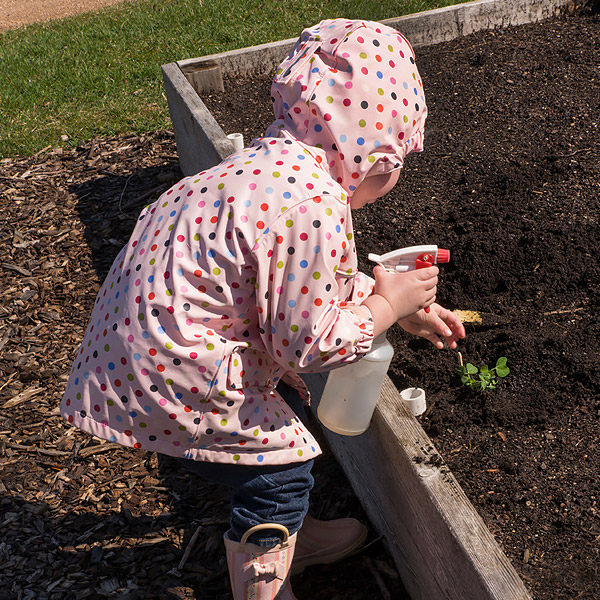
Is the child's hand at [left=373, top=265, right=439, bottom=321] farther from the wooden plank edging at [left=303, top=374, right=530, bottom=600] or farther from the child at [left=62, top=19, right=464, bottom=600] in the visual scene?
the wooden plank edging at [left=303, top=374, right=530, bottom=600]

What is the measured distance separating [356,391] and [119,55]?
5.74 meters

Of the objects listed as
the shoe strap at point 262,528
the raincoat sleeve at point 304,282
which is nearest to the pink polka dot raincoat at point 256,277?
the raincoat sleeve at point 304,282

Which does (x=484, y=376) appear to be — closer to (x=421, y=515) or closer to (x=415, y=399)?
(x=415, y=399)

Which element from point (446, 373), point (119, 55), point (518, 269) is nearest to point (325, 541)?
point (446, 373)

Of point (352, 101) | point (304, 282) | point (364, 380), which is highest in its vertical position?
point (352, 101)

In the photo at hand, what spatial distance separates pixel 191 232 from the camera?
1.87 metres

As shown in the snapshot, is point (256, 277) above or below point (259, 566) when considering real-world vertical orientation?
above

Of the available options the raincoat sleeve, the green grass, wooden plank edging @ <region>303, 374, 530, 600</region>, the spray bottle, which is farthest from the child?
the green grass

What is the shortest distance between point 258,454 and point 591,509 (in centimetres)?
106

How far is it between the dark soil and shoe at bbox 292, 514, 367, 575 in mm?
406

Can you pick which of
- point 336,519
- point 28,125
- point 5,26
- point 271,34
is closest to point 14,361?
point 336,519

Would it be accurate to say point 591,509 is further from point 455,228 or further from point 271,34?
point 271,34

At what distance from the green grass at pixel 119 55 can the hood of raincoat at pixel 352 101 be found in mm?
4315

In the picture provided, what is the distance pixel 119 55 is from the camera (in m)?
7.21
